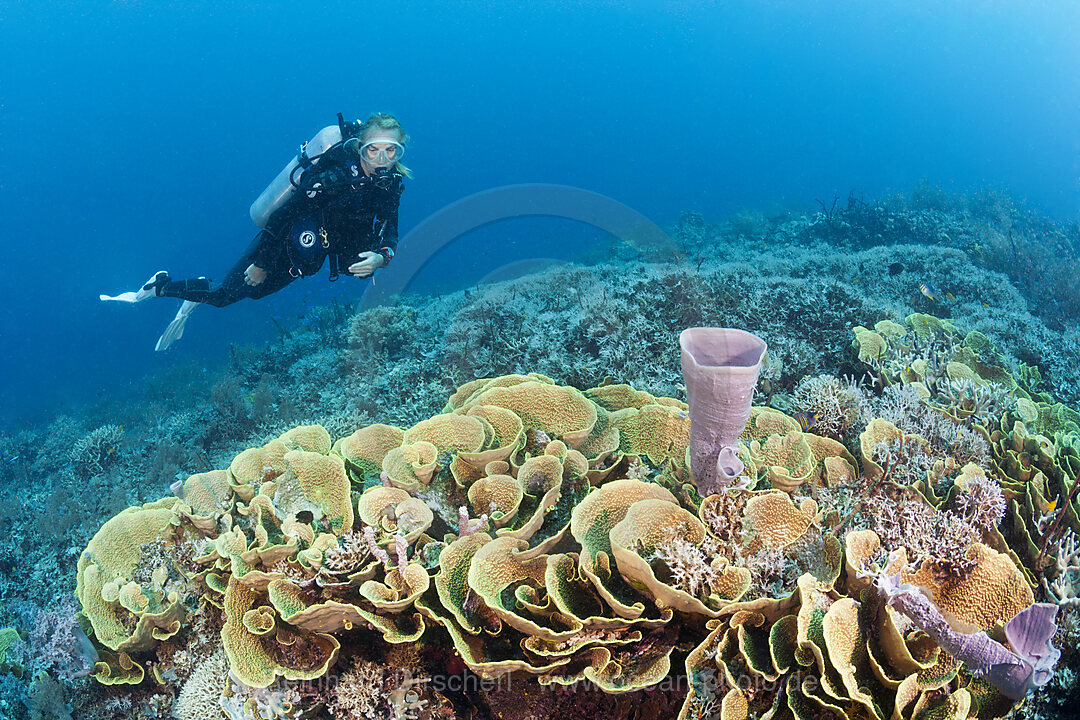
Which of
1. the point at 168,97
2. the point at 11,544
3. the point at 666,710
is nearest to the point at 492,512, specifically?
the point at 666,710

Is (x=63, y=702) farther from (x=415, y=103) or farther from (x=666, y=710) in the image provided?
(x=415, y=103)

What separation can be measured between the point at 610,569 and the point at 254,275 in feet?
22.0

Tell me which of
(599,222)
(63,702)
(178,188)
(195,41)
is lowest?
(178,188)

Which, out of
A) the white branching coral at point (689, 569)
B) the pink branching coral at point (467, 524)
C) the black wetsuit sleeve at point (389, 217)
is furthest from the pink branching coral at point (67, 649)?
the black wetsuit sleeve at point (389, 217)

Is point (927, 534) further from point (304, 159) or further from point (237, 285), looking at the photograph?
point (237, 285)

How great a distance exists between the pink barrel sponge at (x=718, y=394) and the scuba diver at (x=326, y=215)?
4995 mm

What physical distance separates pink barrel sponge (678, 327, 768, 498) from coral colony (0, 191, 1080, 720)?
13 millimetres

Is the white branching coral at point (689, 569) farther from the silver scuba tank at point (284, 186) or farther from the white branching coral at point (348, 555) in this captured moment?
the silver scuba tank at point (284, 186)

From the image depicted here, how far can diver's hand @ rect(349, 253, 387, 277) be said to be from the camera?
613cm

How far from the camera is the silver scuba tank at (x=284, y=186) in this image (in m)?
6.39

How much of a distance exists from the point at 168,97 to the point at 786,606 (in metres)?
130

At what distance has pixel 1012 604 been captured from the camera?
186cm

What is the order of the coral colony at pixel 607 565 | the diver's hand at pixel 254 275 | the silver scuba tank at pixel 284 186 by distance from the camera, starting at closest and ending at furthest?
the coral colony at pixel 607 565, the silver scuba tank at pixel 284 186, the diver's hand at pixel 254 275

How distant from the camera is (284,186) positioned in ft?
21.1
